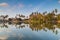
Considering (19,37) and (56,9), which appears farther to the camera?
(56,9)

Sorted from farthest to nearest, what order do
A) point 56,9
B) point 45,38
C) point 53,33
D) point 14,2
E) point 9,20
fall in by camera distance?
point 9,20
point 56,9
point 14,2
point 53,33
point 45,38

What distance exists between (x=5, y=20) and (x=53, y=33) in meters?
2.95

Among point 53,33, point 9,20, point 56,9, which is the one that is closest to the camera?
point 53,33

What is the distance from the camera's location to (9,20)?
7.48 metres

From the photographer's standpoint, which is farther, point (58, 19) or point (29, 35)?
point (58, 19)

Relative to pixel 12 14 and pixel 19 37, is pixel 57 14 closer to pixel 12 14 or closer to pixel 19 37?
pixel 12 14

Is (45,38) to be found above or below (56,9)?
below

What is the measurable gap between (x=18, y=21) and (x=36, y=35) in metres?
2.94

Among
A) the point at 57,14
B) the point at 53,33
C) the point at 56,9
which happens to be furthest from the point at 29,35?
the point at 57,14

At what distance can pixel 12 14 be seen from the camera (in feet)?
22.1

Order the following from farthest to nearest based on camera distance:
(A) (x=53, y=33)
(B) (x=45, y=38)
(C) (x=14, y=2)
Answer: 1. (C) (x=14, y=2)
2. (A) (x=53, y=33)
3. (B) (x=45, y=38)

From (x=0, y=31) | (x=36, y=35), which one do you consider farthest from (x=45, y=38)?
(x=0, y=31)

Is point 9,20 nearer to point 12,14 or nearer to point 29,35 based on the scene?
point 12,14

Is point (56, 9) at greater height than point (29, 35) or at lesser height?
greater
